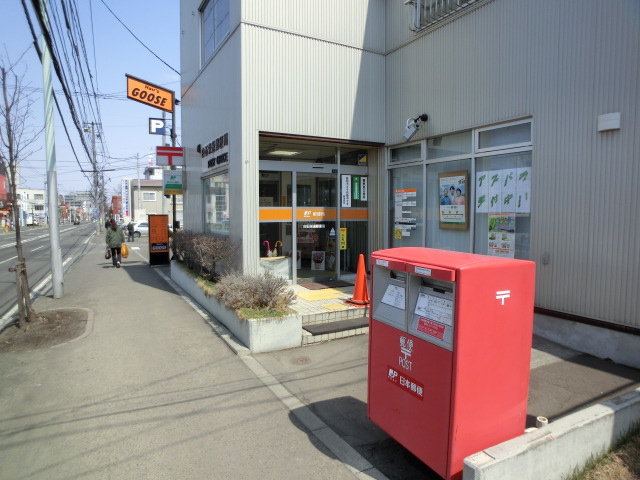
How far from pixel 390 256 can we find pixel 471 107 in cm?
534

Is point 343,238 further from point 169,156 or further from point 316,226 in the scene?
point 169,156

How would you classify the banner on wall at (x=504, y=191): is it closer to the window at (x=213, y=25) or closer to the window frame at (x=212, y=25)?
the window frame at (x=212, y=25)

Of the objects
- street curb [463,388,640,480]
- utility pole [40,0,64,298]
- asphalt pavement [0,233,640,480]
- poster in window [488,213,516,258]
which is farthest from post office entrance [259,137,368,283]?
street curb [463,388,640,480]

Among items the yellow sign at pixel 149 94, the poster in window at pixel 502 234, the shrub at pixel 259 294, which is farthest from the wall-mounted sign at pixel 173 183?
the poster in window at pixel 502 234

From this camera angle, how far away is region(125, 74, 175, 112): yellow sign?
1288 centimetres

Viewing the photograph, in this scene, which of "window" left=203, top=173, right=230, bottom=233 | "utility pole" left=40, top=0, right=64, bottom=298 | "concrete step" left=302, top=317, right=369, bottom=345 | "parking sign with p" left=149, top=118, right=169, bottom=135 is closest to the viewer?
"concrete step" left=302, top=317, right=369, bottom=345

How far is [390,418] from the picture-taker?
11.1 ft

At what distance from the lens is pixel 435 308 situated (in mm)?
2988

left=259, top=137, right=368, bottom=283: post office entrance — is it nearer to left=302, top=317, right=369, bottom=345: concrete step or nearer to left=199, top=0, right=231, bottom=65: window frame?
left=302, top=317, right=369, bottom=345: concrete step

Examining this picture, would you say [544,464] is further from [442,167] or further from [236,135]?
[236,135]

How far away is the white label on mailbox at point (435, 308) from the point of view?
2.87 m

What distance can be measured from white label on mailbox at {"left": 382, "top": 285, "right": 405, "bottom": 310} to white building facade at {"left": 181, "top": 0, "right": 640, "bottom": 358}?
3.90 m

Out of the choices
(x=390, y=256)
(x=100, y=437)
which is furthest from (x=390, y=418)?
(x=100, y=437)

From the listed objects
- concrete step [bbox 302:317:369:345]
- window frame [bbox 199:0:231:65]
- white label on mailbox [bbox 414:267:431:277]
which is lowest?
concrete step [bbox 302:317:369:345]
